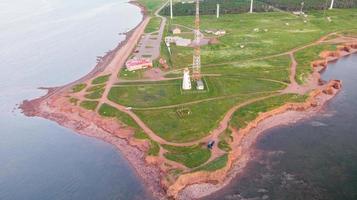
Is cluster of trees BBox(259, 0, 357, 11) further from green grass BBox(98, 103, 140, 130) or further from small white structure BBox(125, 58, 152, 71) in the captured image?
green grass BBox(98, 103, 140, 130)

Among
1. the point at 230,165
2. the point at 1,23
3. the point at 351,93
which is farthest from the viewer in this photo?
the point at 1,23

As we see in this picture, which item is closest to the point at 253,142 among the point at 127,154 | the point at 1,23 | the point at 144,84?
the point at 127,154

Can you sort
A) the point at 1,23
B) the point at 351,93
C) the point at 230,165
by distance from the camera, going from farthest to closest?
the point at 1,23, the point at 351,93, the point at 230,165

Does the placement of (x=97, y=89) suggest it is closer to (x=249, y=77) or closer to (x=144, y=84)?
(x=144, y=84)

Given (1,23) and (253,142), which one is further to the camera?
(1,23)

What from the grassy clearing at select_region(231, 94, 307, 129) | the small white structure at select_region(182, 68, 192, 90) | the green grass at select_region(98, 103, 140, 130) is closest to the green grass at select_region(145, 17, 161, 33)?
the small white structure at select_region(182, 68, 192, 90)

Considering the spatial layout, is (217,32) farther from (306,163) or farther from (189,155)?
(189,155)
